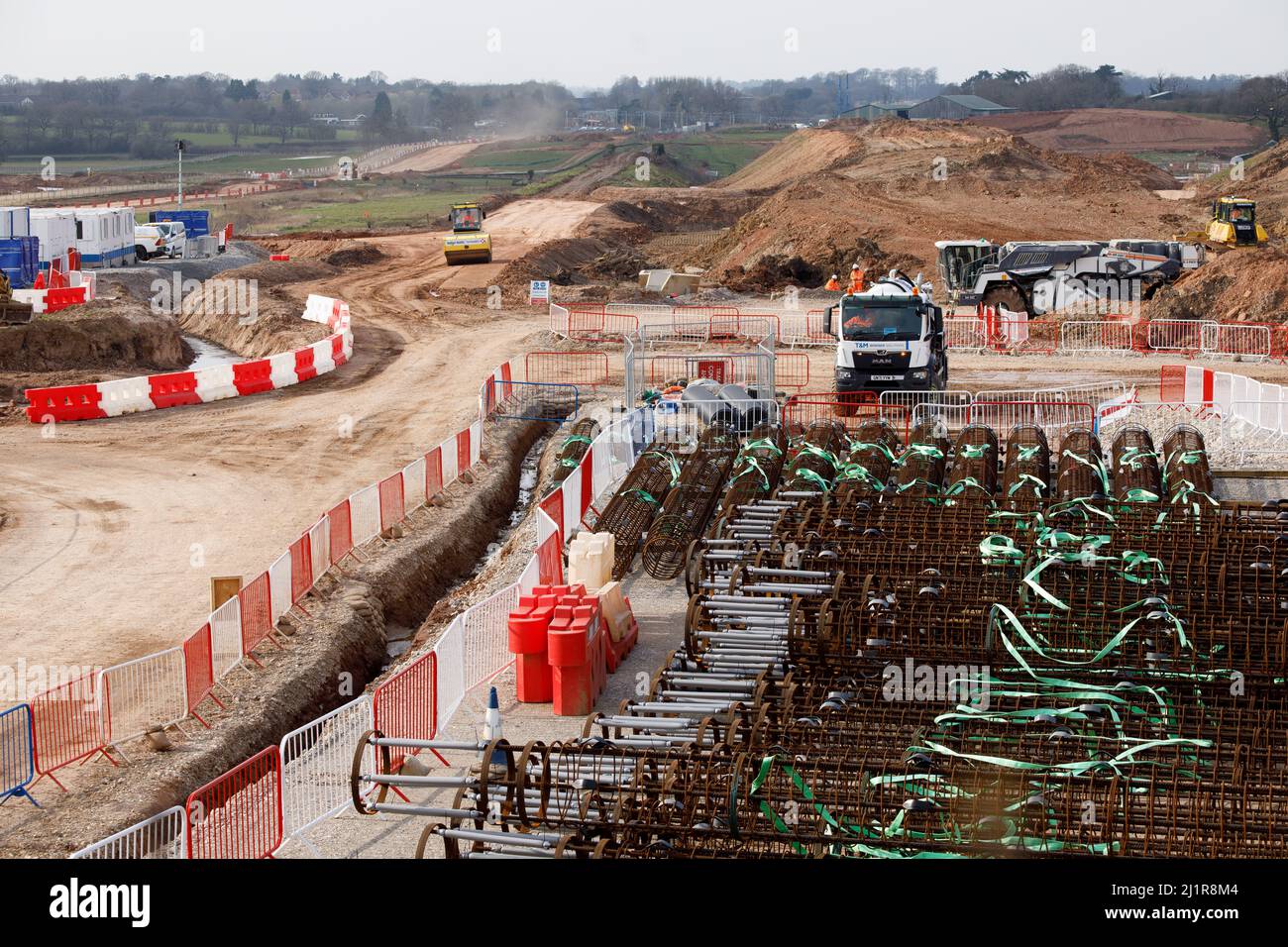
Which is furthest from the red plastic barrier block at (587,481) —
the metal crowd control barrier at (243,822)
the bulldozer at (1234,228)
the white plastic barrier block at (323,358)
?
the bulldozer at (1234,228)

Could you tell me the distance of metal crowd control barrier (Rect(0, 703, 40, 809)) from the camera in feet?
45.7

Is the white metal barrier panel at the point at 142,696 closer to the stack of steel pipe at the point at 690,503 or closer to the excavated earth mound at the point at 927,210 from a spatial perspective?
the stack of steel pipe at the point at 690,503

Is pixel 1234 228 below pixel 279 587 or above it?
above

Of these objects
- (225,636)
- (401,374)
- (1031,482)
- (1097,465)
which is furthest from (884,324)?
(225,636)

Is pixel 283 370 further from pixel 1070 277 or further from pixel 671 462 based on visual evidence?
pixel 1070 277

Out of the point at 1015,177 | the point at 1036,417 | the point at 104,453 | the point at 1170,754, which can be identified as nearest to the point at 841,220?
the point at 1015,177

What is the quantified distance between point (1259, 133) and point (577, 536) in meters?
118

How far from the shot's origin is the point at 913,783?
1005 cm

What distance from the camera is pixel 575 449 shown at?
27.0 meters

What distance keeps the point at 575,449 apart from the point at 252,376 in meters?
11.8

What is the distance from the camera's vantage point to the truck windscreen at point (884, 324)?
29.2 meters

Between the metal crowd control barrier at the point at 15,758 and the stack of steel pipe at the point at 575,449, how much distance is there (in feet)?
40.3

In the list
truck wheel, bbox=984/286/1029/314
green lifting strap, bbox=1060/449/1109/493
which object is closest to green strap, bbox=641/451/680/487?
green lifting strap, bbox=1060/449/1109/493
